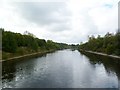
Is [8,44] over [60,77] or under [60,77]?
over

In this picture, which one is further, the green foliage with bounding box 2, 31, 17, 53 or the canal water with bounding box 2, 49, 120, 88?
the green foliage with bounding box 2, 31, 17, 53

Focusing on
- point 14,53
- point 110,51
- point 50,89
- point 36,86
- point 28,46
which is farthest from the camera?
point 28,46

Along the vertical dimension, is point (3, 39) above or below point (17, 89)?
above

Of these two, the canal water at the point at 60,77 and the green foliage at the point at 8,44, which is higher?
the green foliage at the point at 8,44

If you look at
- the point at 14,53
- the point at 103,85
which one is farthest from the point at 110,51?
the point at 103,85

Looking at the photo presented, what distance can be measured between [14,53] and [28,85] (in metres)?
49.8

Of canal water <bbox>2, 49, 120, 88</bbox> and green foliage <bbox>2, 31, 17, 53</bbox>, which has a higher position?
green foliage <bbox>2, 31, 17, 53</bbox>

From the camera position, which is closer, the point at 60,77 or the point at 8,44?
the point at 60,77

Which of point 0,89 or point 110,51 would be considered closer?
point 0,89

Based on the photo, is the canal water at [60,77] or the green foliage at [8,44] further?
the green foliage at [8,44]

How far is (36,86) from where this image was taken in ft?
77.2

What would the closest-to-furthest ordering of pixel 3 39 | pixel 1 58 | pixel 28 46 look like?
pixel 1 58 → pixel 3 39 → pixel 28 46

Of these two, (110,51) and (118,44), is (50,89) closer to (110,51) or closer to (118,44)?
(118,44)

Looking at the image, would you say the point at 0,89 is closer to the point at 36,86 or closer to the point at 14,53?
the point at 36,86
